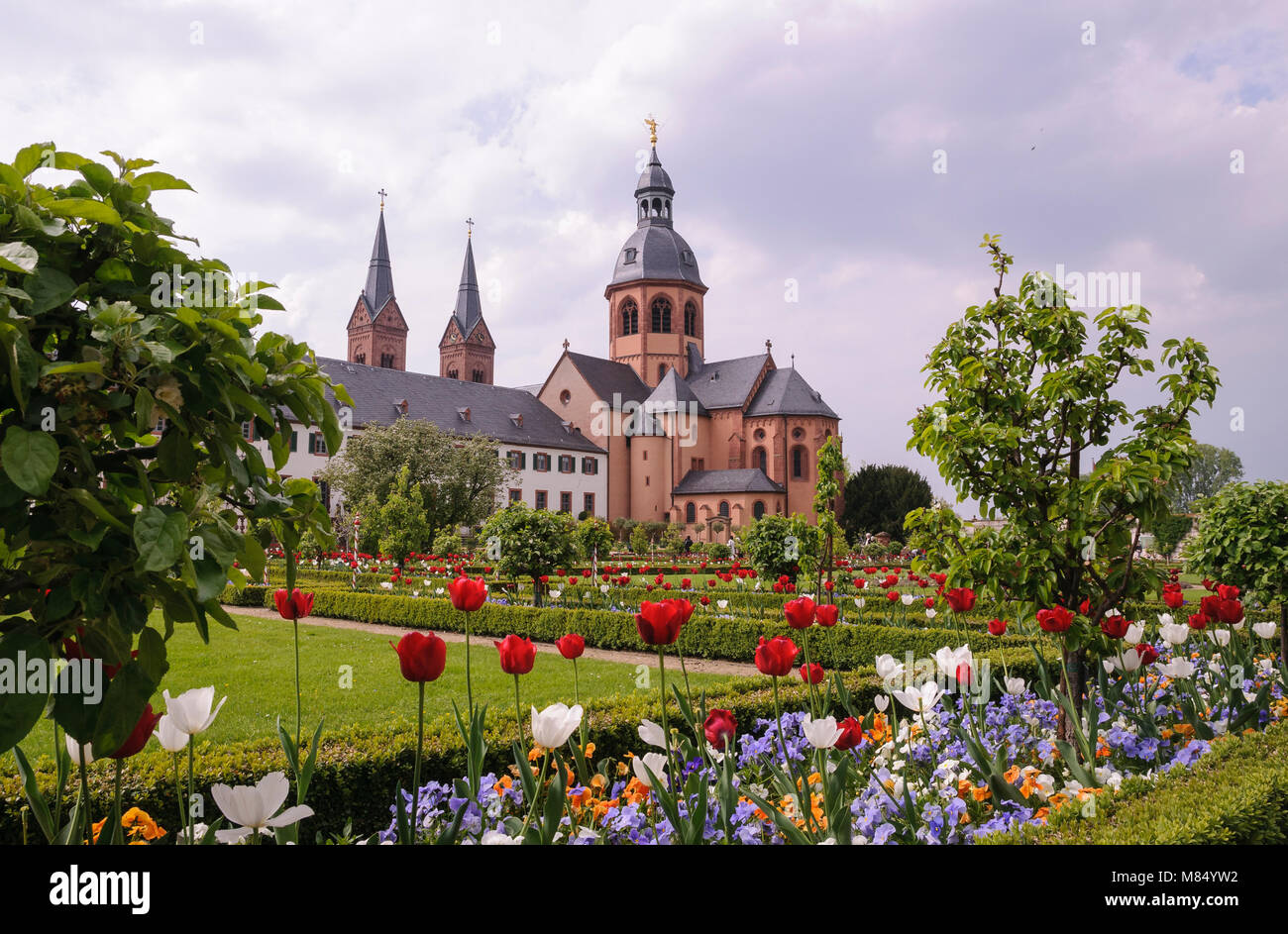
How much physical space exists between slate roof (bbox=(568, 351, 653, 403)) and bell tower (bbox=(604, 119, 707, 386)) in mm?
994

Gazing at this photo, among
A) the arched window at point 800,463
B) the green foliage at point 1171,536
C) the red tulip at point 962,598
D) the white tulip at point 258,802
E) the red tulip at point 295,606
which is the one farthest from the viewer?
the arched window at point 800,463

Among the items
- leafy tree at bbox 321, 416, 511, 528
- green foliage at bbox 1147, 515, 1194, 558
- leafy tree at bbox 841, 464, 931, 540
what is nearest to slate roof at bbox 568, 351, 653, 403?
leafy tree at bbox 841, 464, 931, 540

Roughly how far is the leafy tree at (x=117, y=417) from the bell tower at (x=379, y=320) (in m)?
68.8

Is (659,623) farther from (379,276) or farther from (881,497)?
(379,276)

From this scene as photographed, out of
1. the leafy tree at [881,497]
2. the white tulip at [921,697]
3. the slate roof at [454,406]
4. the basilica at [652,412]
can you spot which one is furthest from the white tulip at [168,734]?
the leafy tree at [881,497]

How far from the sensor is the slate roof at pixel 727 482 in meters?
48.5

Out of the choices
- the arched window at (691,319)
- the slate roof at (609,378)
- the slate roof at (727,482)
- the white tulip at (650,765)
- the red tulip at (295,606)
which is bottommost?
→ the white tulip at (650,765)

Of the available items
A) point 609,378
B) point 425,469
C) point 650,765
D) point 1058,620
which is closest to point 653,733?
point 650,765

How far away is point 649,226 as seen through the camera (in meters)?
58.9

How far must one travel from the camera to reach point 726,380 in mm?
55156

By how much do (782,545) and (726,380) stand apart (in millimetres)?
40257

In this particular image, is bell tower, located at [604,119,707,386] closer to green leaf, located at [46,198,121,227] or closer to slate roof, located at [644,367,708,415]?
slate roof, located at [644,367,708,415]

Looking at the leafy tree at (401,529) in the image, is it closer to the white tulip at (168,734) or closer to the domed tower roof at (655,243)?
the white tulip at (168,734)

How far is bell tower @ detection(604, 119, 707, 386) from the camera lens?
188 feet
